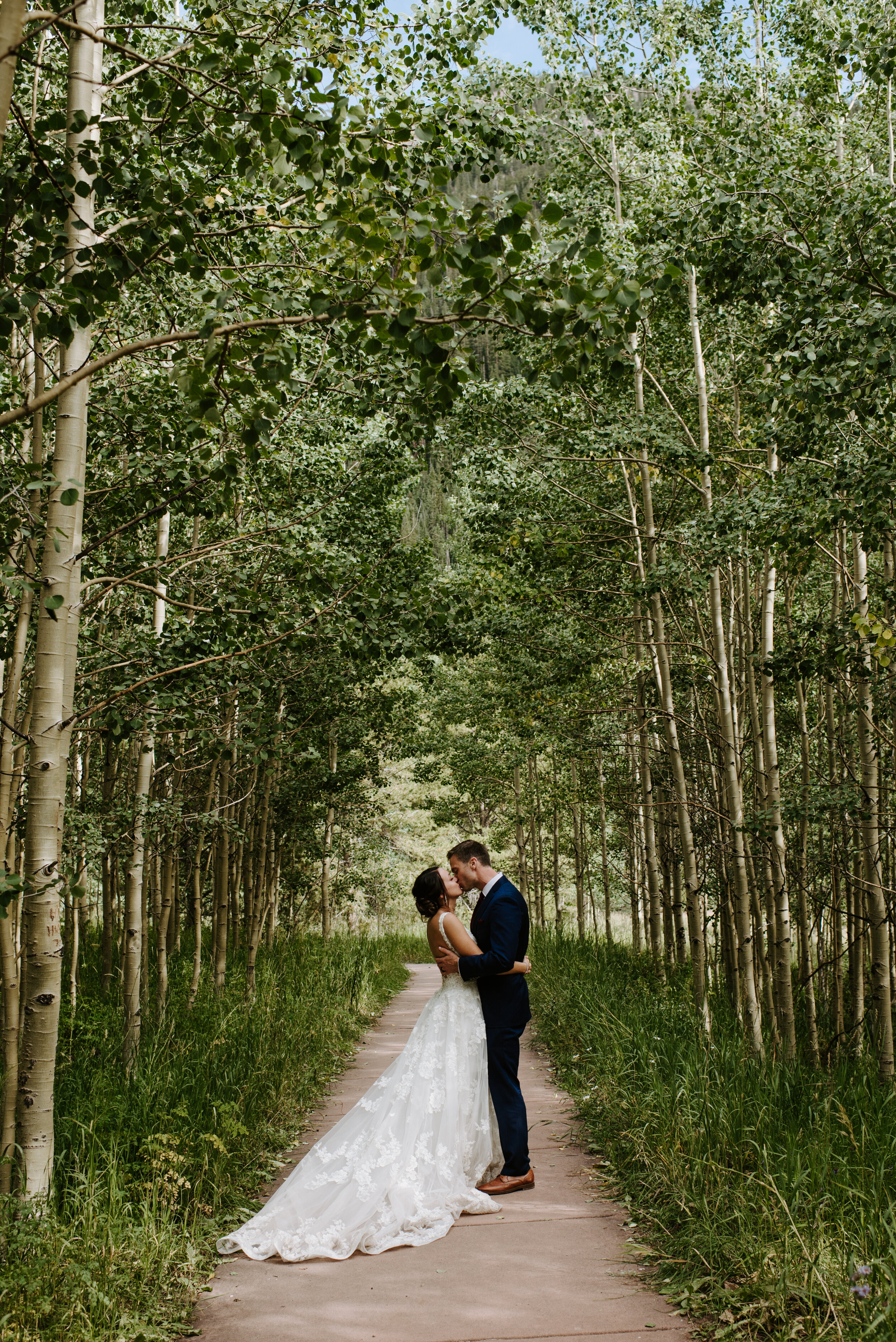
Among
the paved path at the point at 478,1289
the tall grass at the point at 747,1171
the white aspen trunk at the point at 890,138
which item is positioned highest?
the white aspen trunk at the point at 890,138

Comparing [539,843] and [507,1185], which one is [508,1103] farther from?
[539,843]

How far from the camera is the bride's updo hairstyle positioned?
17.8 ft

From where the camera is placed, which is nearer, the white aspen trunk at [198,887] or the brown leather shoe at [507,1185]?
the brown leather shoe at [507,1185]

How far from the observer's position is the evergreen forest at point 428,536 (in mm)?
3178

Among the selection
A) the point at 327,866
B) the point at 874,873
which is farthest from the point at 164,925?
the point at 327,866

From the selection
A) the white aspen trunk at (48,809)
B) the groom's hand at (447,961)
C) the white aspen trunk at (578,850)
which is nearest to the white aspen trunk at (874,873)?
the groom's hand at (447,961)

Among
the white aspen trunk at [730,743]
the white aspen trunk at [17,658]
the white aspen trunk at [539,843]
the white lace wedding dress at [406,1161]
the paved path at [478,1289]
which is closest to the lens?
the paved path at [478,1289]

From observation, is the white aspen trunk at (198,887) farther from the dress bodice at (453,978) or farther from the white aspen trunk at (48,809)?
the white aspen trunk at (48,809)

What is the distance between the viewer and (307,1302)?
139 inches

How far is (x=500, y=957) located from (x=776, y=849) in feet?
14.1

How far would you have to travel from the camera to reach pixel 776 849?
8336 millimetres

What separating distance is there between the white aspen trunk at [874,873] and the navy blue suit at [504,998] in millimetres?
3027

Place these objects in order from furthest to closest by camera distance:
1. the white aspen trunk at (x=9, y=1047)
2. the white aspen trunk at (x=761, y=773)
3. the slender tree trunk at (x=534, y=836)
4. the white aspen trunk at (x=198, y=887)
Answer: the slender tree trunk at (x=534, y=836)
the white aspen trunk at (x=761, y=773)
the white aspen trunk at (x=198, y=887)
the white aspen trunk at (x=9, y=1047)

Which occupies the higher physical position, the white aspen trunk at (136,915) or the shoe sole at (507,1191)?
the white aspen trunk at (136,915)
